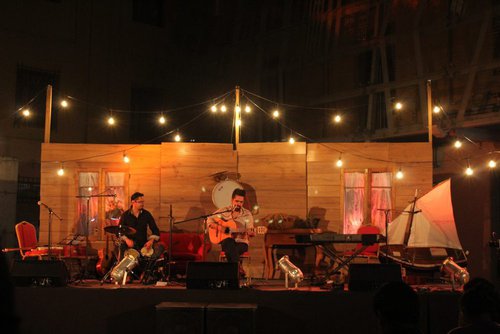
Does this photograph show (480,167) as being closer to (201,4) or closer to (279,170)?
(279,170)

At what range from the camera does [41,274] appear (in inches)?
314

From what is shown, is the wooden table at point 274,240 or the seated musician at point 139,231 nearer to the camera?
the seated musician at point 139,231

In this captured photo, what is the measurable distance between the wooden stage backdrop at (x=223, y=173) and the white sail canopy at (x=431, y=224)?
132 centimetres

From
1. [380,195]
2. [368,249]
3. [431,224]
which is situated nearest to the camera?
[431,224]

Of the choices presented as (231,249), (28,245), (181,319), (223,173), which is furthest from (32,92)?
(181,319)

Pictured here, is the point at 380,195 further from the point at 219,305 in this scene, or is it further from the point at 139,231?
the point at 219,305

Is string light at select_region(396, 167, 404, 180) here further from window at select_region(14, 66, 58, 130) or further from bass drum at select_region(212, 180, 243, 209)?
window at select_region(14, 66, 58, 130)

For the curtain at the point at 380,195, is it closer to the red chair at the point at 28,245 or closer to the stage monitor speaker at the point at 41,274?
the red chair at the point at 28,245

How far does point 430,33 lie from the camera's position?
14.8 m

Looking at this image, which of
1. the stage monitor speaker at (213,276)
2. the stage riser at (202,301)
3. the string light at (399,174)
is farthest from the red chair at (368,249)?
the stage monitor speaker at (213,276)

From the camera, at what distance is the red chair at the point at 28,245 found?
10.5 metres

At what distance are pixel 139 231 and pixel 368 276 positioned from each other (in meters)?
4.12

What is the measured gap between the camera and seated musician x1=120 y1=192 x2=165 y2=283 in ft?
31.5

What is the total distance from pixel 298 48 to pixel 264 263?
27.1 ft
